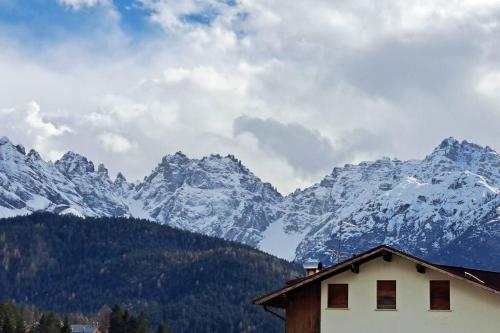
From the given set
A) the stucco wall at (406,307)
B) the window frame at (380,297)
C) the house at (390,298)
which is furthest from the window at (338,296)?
the window frame at (380,297)

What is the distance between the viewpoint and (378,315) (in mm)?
53219

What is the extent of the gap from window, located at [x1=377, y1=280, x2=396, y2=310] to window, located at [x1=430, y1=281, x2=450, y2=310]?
1771 millimetres

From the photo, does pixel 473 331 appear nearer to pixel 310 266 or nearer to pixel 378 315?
pixel 378 315

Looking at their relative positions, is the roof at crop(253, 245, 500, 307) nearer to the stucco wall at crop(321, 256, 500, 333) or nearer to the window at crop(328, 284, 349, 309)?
the stucco wall at crop(321, 256, 500, 333)

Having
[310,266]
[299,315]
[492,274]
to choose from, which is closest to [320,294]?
[299,315]

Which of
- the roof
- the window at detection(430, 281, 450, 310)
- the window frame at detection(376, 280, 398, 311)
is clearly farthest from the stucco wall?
the roof

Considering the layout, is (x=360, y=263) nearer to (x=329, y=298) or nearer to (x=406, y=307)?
(x=329, y=298)

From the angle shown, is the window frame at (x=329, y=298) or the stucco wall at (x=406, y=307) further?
the window frame at (x=329, y=298)

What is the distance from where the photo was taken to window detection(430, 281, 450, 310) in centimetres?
5262

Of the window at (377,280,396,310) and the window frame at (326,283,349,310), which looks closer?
the window at (377,280,396,310)

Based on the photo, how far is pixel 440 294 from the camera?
52.8 m

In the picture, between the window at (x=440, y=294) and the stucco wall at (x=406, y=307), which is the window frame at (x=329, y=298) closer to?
the stucco wall at (x=406, y=307)

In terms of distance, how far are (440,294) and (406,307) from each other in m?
1.63

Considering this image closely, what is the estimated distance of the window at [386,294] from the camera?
53.3m
